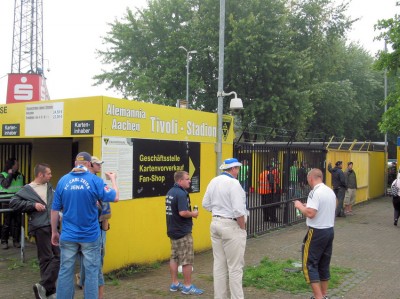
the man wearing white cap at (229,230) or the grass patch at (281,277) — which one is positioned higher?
the man wearing white cap at (229,230)

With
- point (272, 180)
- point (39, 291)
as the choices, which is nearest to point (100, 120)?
point (39, 291)

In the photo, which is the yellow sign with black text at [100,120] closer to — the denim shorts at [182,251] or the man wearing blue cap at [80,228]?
the denim shorts at [182,251]

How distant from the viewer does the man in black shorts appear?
6.33 meters

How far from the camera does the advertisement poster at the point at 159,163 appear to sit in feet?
25.2

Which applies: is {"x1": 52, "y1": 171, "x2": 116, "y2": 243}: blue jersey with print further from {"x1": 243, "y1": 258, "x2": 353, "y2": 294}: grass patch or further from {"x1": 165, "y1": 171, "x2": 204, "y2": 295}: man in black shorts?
{"x1": 243, "y1": 258, "x2": 353, "y2": 294}: grass patch

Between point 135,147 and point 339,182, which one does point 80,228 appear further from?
point 339,182

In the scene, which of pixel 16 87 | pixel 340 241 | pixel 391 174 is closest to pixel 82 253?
pixel 340 241

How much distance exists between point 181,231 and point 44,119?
10.5ft

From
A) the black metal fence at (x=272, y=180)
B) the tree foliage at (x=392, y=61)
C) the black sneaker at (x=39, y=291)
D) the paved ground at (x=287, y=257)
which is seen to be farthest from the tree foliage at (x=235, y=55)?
the black sneaker at (x=39, y=291)

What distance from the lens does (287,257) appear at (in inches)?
348

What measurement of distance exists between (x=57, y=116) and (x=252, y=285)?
4145 millimetres

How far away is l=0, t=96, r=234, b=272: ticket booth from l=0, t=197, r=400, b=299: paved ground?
21.5 inches

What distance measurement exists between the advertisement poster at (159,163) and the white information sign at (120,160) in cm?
13

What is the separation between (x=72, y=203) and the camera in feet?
15.8
